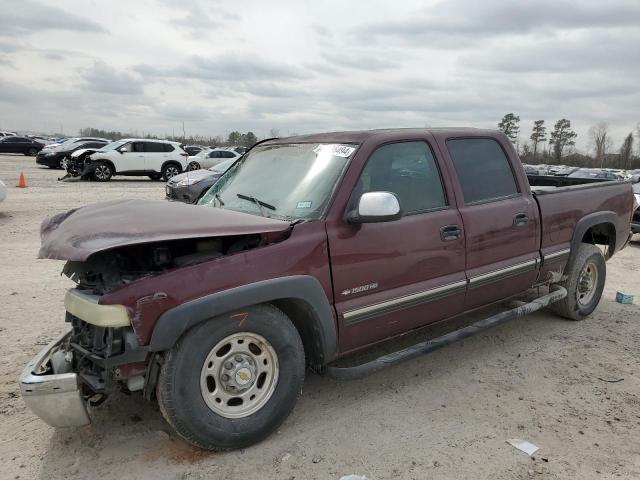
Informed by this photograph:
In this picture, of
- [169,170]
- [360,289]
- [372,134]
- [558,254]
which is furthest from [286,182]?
[169,170]

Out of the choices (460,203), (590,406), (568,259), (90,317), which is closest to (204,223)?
(90,317)

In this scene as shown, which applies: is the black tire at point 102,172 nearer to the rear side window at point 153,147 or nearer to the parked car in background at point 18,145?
the rear side window at point 153,147

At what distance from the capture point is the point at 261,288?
9.62 ft

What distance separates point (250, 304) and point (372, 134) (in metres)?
1.60

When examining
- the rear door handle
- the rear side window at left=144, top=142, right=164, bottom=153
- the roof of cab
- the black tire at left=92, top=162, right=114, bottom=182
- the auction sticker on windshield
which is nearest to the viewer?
the auction sticker on windshield

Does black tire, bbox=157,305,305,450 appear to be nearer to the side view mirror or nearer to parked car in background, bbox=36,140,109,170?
the side view mirror

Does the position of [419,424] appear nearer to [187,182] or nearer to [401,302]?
[401,302]

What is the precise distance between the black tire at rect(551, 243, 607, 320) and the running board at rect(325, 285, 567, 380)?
7.9 inches

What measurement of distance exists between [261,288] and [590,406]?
8.21ft

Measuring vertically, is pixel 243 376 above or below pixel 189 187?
below

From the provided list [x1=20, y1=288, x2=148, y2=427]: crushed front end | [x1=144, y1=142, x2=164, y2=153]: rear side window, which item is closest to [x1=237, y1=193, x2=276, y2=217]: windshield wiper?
[x1=20, y1=288, x2=148, y2=427]: crushed front end

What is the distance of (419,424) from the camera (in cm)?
337

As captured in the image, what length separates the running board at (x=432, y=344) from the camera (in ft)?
11.0

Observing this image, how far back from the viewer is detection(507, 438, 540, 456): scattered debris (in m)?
3.07
